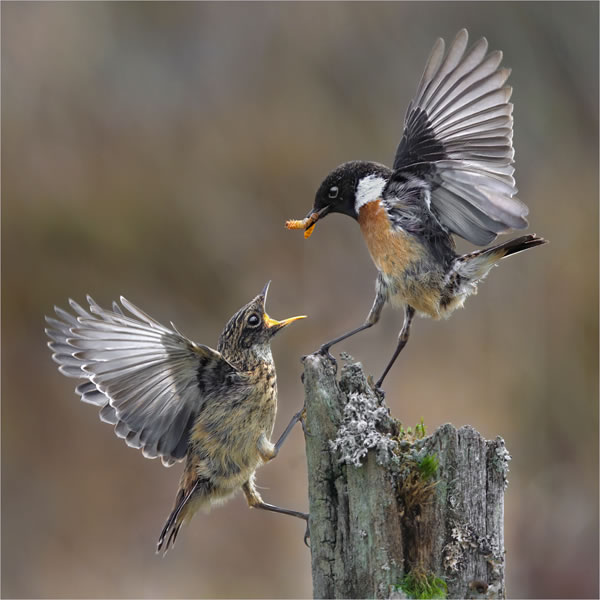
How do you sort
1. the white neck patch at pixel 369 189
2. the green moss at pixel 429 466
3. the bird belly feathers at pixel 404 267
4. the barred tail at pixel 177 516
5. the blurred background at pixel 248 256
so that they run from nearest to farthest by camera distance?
the green moss at pixel 429 466
the bird belly feathers at pixel 404 267
the white neck patch at pixel 369 189
the barred tail at pixel 177 516
the blurred background at pixel 248 256

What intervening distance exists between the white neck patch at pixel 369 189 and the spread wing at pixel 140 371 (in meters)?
1.47

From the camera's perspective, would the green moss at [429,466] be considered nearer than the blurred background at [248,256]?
Yes

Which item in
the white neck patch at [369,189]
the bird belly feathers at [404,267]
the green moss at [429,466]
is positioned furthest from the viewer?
the white neck patch at [369,189]

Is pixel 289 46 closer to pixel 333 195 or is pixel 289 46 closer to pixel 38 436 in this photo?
pixel 38 436

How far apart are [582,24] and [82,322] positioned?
11.7 meters

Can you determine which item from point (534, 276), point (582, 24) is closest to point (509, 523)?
point (534, 276)

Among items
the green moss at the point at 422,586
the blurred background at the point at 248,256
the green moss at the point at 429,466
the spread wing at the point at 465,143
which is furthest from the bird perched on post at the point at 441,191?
the blurred background at the point at 248,256

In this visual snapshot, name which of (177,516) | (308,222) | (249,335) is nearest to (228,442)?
(177,516)

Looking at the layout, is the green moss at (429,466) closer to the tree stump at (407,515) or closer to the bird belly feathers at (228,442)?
the tree stump at (407,515)

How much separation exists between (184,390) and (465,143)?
8.08 feet

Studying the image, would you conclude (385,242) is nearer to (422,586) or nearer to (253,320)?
(253,320)

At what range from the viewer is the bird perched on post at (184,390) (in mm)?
4824

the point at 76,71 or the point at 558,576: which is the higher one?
the point at 76,71

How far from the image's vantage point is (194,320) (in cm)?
1195
